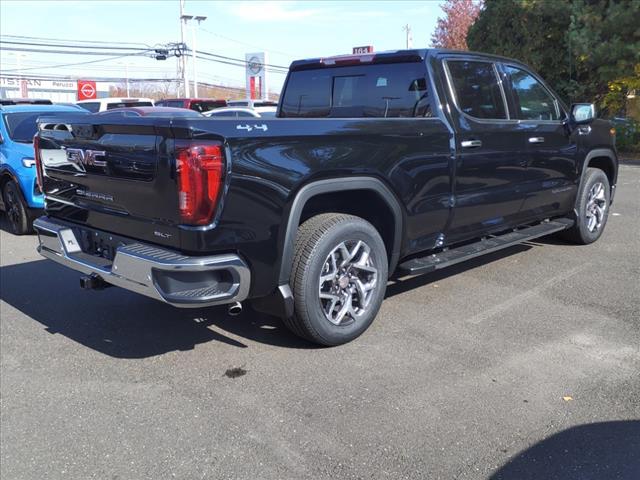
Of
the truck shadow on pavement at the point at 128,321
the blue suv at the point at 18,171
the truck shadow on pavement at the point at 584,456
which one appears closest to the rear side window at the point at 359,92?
the truck shadow on pavement at the point at 128,321

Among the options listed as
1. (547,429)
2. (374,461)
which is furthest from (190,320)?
(547,429)

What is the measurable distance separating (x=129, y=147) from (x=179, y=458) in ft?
5.84

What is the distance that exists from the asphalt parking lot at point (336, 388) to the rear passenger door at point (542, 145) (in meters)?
0.90

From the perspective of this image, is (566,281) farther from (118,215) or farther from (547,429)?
(118,215)

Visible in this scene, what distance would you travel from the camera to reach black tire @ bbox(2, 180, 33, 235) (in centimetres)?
807

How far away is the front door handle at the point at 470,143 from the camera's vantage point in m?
4.82

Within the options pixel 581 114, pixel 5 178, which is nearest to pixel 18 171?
pixel 5 178

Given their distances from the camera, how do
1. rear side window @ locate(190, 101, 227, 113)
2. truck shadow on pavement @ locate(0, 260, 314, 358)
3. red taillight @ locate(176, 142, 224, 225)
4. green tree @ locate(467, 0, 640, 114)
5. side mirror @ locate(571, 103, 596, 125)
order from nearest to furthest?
red taillight @ locate(176, 142, 224, 225) < truck shadow on pavement @ locate(0, 260, 314, 358) < side mirror @ locate(571, 103, 596, 125) < green tree @ locate(467, 0, 640, 114) < rear side window @ locate(190, 101, 227, 113)

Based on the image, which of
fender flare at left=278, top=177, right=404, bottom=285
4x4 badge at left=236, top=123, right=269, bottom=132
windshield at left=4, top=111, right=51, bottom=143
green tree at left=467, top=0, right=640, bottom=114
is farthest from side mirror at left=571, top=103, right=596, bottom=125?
green tree at left=467, top=0, right=640, bottom=114

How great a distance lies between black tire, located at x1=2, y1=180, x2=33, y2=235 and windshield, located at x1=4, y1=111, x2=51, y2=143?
2.09 ft

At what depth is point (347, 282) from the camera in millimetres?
4219

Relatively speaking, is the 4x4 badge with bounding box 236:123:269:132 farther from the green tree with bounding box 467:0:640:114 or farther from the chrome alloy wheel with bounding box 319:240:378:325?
the green tree with bounding box 467:0:640:114

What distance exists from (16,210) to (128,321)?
4.39 m

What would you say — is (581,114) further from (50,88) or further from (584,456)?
(50,88)
